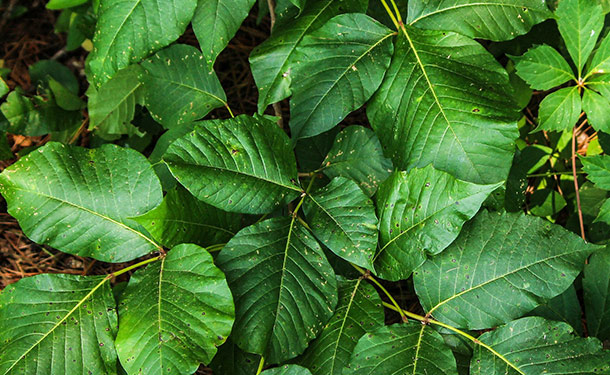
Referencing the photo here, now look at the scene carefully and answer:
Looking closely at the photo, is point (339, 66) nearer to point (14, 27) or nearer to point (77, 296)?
point (77, 296)

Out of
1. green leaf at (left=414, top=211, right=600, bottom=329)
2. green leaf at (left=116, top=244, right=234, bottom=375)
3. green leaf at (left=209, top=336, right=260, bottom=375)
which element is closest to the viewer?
green leaf at (left=116, top=244, right=234, bottom=375)

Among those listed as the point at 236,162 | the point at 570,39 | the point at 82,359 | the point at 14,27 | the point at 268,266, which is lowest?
the point at 82,359

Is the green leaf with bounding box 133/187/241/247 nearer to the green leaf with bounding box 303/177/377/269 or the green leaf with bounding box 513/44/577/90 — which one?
the green leaf with bounding box 303/177/377/269

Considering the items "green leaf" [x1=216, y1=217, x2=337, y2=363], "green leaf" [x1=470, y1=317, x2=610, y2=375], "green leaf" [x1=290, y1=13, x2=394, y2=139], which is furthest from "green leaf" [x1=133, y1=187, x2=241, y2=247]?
"green leaf" [x1=470, y1=317, x2=610, y2=375]

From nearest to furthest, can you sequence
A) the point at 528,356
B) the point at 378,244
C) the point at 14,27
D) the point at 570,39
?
the point at 528,356 < the point at 378,244 < the point at 570,39 < the point at 14,27

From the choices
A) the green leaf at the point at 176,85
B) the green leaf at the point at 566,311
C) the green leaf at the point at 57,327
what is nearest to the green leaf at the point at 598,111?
the green leaf at the point at 566,311

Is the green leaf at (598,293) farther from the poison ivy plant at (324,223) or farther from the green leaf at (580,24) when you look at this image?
the green leaf at (580,24)

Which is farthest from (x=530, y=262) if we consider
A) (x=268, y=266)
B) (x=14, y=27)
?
(x=14, y=27)
